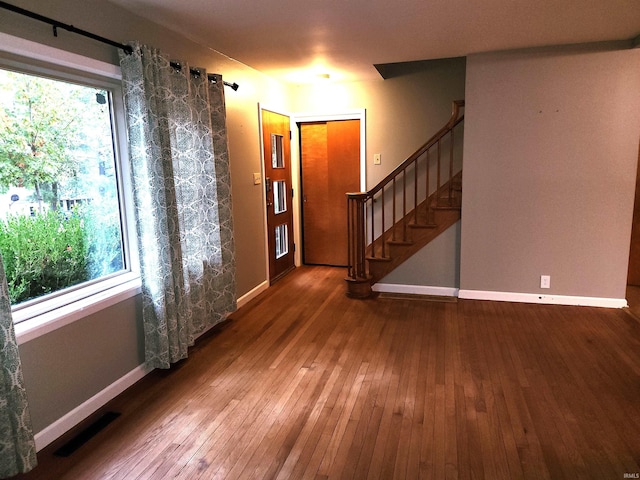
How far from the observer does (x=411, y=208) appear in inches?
198

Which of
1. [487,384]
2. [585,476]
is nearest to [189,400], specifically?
[487,384]

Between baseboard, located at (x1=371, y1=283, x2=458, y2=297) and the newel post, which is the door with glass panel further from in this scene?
baseboard, located at (x1=371, y1=283, x2=458, y2=297)

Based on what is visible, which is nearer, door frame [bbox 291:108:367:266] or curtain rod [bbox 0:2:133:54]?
curtain rod [bbox 0:2:133:54]

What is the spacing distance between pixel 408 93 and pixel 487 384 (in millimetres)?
3500

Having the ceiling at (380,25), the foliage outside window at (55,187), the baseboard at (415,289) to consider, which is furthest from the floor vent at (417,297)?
the foliage outside window at (55,187)

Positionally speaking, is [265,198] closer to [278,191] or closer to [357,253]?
[278,191]

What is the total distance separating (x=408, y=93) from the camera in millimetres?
5004

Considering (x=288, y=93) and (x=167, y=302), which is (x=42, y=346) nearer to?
(x=167, y=302)

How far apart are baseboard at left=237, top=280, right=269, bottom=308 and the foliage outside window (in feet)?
5.09

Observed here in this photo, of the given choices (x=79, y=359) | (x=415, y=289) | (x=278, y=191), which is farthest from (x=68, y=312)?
(x=415, y=289)

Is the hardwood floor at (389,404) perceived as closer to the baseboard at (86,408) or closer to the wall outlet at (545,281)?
the baseboard at (86,408)

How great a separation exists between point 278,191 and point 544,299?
308 cm

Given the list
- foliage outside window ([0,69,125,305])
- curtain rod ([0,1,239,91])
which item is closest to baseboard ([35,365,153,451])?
foliage outside window ([0,69,125,305])

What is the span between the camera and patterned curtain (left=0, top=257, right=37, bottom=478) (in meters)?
1.83
